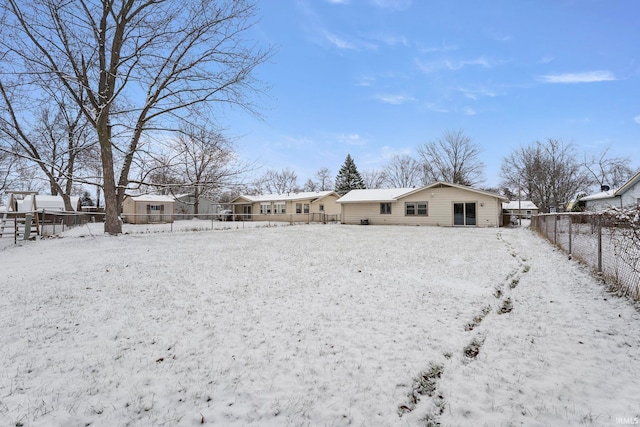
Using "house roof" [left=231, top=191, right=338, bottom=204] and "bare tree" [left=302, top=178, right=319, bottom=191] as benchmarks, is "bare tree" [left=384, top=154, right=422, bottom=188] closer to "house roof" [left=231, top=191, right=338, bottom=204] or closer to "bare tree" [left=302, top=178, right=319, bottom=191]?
"bare tree" [left=302, top=178, right=319, bottom=191]

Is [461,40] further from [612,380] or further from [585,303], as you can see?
[612,380]

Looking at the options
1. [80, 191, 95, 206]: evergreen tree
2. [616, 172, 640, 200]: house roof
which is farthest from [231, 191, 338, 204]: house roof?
[80, 191, 95, 206]: evergreen tree

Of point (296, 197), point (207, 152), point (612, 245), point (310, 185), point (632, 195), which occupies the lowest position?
point (612, 245)

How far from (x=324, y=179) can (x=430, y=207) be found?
130 feet

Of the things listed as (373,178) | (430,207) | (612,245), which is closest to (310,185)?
(373,178)

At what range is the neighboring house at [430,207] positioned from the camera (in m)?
21.4

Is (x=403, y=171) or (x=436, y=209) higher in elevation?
(x=403, y=171)

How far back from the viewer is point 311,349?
2965 millimetres

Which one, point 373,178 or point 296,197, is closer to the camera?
point 296,197

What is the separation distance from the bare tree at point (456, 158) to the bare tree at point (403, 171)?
19.4ft

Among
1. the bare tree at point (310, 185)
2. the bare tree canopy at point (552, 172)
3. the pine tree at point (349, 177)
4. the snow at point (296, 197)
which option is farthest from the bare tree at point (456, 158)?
the bare tree at point (310, 185)

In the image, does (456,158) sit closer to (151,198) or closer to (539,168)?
(539,168)

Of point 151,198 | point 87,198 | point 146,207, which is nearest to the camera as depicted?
point 146,207

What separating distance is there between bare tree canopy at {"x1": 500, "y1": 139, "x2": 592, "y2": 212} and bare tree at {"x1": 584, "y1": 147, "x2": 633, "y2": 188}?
4.32 ft
